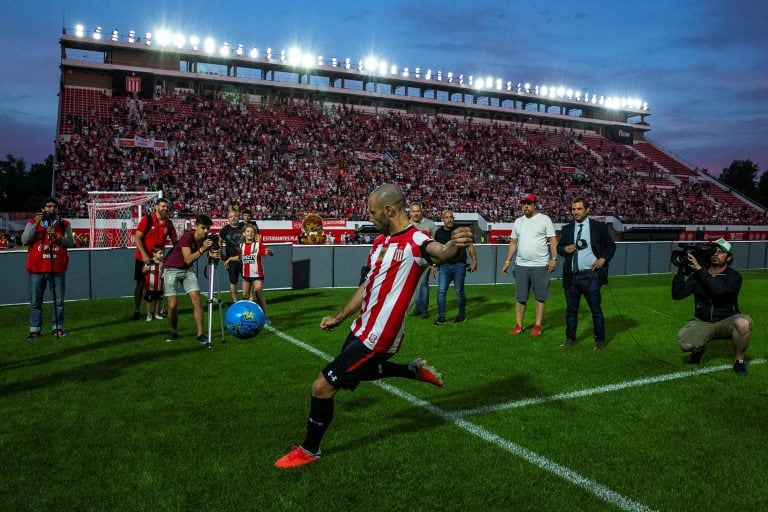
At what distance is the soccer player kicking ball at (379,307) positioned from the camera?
13.1 feet

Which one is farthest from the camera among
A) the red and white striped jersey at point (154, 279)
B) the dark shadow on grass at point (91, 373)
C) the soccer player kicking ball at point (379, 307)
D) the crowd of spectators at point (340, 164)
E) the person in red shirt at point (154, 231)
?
the crowd of spectators at point (340, 164)

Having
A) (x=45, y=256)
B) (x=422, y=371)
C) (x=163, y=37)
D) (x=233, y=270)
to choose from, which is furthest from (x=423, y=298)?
(x=163, y=37)

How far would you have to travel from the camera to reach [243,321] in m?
6.96

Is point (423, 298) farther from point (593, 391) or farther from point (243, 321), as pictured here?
point (593, 391)

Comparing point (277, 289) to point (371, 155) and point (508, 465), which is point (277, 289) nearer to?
point (508, 465)

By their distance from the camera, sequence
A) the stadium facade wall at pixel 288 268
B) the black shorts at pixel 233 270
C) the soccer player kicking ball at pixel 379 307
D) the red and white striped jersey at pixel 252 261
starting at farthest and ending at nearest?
the stadium facade wall at pixel 288 268
the black shorts at pixel 233 270
the red and white striped jersey at pixel 252 261
the soccer player kicking ball at pixel 379 307

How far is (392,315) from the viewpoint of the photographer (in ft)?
13.4

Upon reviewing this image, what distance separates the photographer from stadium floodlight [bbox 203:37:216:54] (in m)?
48.2

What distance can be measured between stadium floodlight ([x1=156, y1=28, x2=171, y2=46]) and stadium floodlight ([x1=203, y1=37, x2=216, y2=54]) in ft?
9.70

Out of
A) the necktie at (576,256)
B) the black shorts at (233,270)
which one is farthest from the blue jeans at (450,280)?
the black shorts at (233,270)

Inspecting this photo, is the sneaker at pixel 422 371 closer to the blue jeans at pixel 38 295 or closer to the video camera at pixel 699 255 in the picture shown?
the video camera at pixel 699 255

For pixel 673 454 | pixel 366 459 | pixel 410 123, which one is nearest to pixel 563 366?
pixel 673 454

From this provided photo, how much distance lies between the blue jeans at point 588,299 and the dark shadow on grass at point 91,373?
5.58 metres

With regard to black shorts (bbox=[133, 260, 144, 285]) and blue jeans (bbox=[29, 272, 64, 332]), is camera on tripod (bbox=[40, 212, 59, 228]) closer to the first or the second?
blue jeans (bbox=[29, 272, 64, 332])
